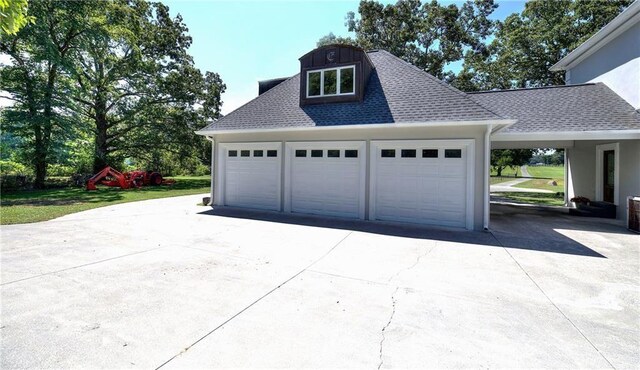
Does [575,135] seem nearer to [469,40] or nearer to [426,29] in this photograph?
[426,29]

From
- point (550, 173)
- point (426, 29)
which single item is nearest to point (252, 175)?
point (426, 29)

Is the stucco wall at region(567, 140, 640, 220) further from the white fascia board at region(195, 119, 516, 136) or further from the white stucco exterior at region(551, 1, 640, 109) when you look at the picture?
the white fascia board at region(195, 119, 516, 136)

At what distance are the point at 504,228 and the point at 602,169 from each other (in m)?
6.86

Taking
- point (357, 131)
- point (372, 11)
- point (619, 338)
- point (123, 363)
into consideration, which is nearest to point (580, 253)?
point (619, 338)

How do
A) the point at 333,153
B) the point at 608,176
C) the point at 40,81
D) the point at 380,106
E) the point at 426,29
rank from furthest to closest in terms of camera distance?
the point at 426,29, the point at 40,81, the point at 608,176, the point at 333,153, the point at 380,106

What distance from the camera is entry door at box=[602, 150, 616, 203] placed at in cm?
1063

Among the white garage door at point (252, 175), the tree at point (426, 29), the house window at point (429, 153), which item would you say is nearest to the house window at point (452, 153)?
the house window at point (429, 153)

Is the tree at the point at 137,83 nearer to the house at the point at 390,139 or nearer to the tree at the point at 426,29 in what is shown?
the house at the point at 390,139

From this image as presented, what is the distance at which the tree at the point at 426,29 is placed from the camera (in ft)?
75.7

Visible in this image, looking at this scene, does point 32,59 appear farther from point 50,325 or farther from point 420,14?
point 420,14

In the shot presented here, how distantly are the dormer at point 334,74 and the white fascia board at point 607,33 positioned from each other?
8.09 meters

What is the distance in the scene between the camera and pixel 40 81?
16953mm

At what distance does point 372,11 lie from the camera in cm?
2320

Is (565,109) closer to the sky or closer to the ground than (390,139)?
closer to the sky
